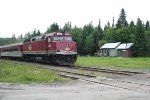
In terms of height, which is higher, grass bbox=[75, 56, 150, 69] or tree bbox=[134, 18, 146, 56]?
tree bbox=[134, 18, 146, 56]

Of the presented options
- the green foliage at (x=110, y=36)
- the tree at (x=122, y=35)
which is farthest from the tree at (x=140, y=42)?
the green foliage at (x=110, y=36)

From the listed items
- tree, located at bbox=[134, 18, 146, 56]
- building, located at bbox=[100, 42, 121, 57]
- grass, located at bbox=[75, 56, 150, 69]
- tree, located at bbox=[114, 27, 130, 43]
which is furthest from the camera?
tree, located at bbox=[114, 27, 130, 43]

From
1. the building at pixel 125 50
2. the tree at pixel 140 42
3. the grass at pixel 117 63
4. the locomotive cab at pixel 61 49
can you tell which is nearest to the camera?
the grass at pixel 117 63

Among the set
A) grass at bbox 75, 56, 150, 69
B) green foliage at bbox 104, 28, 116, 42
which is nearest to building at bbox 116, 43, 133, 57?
green foliage at bbox 104, 28, 116, 42

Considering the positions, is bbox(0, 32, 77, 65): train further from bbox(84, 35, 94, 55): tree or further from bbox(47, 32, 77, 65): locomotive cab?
bbox(84, 35, 94, 55): tree

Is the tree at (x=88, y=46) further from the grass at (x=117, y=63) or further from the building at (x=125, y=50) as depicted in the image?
the grass at (x=117, y=63)

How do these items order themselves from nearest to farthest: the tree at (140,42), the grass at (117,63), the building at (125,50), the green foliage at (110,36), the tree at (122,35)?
the grass at (117,63), the tree at (140,42), the building at (125,50), the tree at (122,35), the green foliage at (110,36)

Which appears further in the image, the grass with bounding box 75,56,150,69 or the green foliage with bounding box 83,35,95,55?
the green foliage with bounding box 83,35,95,55

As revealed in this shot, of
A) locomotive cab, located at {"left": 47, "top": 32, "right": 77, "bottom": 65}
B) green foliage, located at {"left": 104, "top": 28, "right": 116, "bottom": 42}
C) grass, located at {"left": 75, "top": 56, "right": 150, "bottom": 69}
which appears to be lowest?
grass, located at {"left": 75, "top": 56, "right": 150, "bottom": 69}

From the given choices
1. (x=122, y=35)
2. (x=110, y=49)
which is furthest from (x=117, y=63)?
(x=122, y=35)

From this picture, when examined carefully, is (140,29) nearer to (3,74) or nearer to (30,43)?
(30,43)

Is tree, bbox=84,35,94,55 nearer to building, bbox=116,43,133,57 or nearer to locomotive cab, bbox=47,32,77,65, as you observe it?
building, bbox=116,43,133,57

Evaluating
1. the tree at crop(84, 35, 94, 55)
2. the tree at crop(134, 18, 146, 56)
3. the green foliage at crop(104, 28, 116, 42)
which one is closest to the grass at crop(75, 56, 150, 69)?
the tree at crop(134, 18, 146, 56)

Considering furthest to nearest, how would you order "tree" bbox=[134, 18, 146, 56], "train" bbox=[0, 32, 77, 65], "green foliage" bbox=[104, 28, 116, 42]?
"green foliage" bbox=[104, 28, 116, 42], "tree" bbox=[134, 18, 146, 56], "train" bbox=[0, 32, 77, 65]
